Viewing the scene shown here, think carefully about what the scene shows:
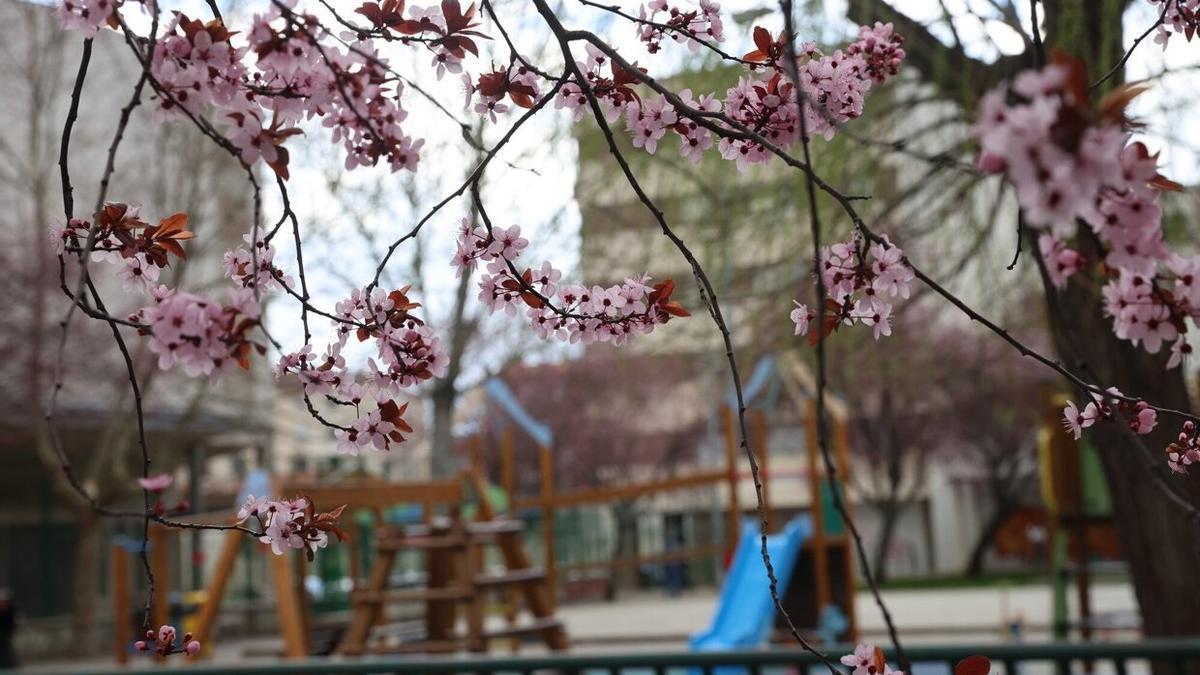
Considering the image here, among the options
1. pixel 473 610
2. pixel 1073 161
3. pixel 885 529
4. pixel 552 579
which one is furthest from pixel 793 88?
pixel 885 529

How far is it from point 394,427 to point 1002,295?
4.48 metres

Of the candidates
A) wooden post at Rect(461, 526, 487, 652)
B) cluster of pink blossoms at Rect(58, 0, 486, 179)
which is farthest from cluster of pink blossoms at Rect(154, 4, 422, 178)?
wooden post at Rect(461, 526, 487, 652)

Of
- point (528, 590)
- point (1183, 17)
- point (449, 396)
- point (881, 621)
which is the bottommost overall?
point (881, 621)

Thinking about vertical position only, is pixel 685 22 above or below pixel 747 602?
above

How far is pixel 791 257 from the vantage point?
19.0 feet

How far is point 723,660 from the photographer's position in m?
3.25

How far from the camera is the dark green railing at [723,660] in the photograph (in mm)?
2928

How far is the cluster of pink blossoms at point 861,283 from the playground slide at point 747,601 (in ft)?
18.8

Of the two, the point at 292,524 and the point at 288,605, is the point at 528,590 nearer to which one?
the point at 288,605

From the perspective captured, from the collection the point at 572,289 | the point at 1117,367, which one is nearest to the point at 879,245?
the point at 572,289

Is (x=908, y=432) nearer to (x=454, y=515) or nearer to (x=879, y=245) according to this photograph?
(x=454, y=515)

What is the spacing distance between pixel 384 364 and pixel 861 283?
0.55 meters

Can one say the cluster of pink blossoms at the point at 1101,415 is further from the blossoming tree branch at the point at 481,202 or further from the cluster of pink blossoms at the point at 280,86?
the cluster of pink blossoms at the point at 280,86

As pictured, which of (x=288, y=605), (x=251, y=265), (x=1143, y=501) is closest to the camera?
(x=251, y=265)
